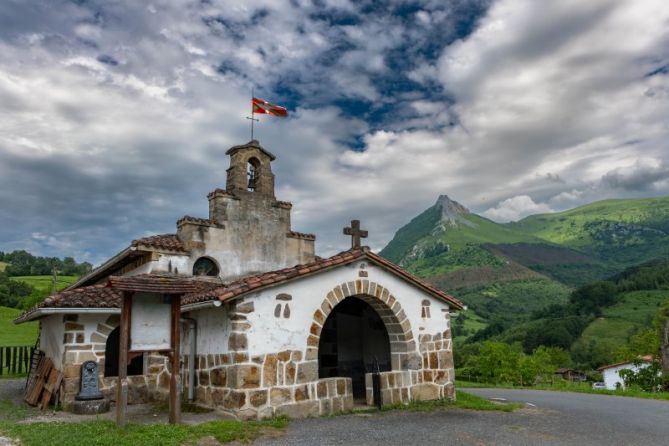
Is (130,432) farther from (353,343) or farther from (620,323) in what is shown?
(620,323)

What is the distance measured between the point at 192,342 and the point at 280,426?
3.32m

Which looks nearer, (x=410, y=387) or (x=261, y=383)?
(x=261, y=383)

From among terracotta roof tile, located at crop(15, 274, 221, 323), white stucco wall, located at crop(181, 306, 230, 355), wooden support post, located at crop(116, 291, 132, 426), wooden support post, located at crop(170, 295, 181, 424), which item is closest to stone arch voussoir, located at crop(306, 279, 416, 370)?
white stucco wall, located at crop(181, 306, 230, 355)

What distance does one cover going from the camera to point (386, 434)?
8719mm

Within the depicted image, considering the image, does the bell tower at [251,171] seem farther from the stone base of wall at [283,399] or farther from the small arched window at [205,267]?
the stone base of wall at [283,399]

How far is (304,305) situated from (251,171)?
764cm

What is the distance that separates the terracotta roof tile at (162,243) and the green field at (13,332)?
1764cm

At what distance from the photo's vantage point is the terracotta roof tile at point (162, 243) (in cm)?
1415

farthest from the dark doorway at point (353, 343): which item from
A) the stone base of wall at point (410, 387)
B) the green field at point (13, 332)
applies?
the green field at point (13, 332)

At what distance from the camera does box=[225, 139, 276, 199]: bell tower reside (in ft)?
54.9

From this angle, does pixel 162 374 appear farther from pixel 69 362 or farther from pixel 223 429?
pixel 223 429

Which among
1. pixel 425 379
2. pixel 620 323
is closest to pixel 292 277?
pixel 425 379

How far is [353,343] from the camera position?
50.9ft

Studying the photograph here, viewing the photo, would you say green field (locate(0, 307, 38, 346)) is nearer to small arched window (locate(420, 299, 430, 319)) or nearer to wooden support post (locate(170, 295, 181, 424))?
wooden support post (locate(170, 295, 181, 424))
